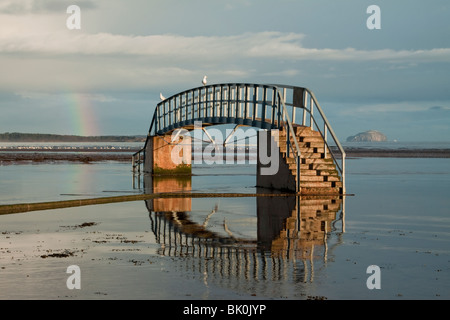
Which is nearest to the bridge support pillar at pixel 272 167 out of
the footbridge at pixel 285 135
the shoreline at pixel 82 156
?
the footbridge at pixel 285 135

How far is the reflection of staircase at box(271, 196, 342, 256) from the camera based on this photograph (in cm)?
1248

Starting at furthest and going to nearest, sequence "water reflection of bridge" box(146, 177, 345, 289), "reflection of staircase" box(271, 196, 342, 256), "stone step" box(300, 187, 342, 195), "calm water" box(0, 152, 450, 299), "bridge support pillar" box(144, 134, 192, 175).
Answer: "bridge support pillar" box(144, 134, 192, 175), "stone step" box(300, 187, 342, 195), "reflection of staircase" box(271, 196, 342, 256), "water reflection of bridge" box(146, 177, 345, 289), "calm water" box(0, 152, 450, 299)

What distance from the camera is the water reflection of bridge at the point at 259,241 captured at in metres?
10.3

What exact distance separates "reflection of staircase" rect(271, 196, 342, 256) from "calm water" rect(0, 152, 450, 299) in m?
0.03

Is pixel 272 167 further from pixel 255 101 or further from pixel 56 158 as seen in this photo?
pixel 56 158

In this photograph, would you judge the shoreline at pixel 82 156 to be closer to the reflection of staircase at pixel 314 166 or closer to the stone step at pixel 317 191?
the reflection of staircase at pixel 314 166

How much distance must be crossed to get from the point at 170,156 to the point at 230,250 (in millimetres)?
29812

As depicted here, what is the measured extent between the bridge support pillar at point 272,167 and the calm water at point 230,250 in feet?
12.8

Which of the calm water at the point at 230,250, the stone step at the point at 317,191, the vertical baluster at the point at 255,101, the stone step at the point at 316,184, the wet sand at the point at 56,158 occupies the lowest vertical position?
the calm water at the point at 230,250

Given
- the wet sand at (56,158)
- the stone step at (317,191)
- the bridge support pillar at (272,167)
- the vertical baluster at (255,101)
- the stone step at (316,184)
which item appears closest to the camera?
the stone step at (317,191)

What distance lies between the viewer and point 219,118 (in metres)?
32.4

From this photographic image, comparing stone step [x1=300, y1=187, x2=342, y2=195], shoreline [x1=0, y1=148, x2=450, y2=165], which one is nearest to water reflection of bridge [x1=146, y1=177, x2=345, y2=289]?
stone step [x1=300, y1=187, x2=342, y2=195]

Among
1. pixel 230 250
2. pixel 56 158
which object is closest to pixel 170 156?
pixel 230 250

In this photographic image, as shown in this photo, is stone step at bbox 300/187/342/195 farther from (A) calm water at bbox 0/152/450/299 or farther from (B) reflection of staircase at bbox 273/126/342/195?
(A) calm water at bbox 0/152/450/299
